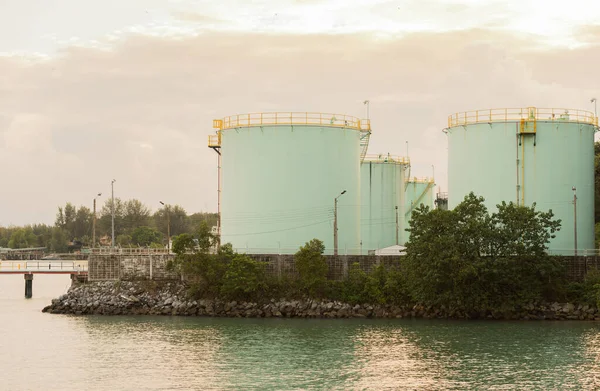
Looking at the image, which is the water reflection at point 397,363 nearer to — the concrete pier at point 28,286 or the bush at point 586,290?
the bush at point 586,290

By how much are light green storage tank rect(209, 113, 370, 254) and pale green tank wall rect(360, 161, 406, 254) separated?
15793 millimetres

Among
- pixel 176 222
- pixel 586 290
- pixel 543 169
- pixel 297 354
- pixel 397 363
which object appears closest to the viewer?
pixel 397 363

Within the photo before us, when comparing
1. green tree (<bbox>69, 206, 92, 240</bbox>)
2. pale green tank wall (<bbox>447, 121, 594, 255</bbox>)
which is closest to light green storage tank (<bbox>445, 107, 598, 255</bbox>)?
pale green tank wall (<bbox>447, 121, 594, 255</bbox>)

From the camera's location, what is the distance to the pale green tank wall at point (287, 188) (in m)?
60.4

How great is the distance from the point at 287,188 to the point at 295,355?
835 inches

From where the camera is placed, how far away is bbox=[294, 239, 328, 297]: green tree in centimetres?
5631

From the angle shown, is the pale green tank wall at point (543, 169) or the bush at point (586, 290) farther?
the pale green tank wall at point (543, 169)

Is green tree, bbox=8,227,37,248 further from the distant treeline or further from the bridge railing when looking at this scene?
the bridge railing

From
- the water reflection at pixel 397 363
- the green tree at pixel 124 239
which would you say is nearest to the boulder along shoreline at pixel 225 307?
the water reflection at pixel 397 363

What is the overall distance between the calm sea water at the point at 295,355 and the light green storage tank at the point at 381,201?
25.7 meters

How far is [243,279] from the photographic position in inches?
2210

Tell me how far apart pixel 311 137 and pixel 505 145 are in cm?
1297

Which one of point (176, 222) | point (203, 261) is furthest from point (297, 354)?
point (176, 222)

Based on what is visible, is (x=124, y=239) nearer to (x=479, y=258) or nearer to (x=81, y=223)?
(x=81, y=223)
